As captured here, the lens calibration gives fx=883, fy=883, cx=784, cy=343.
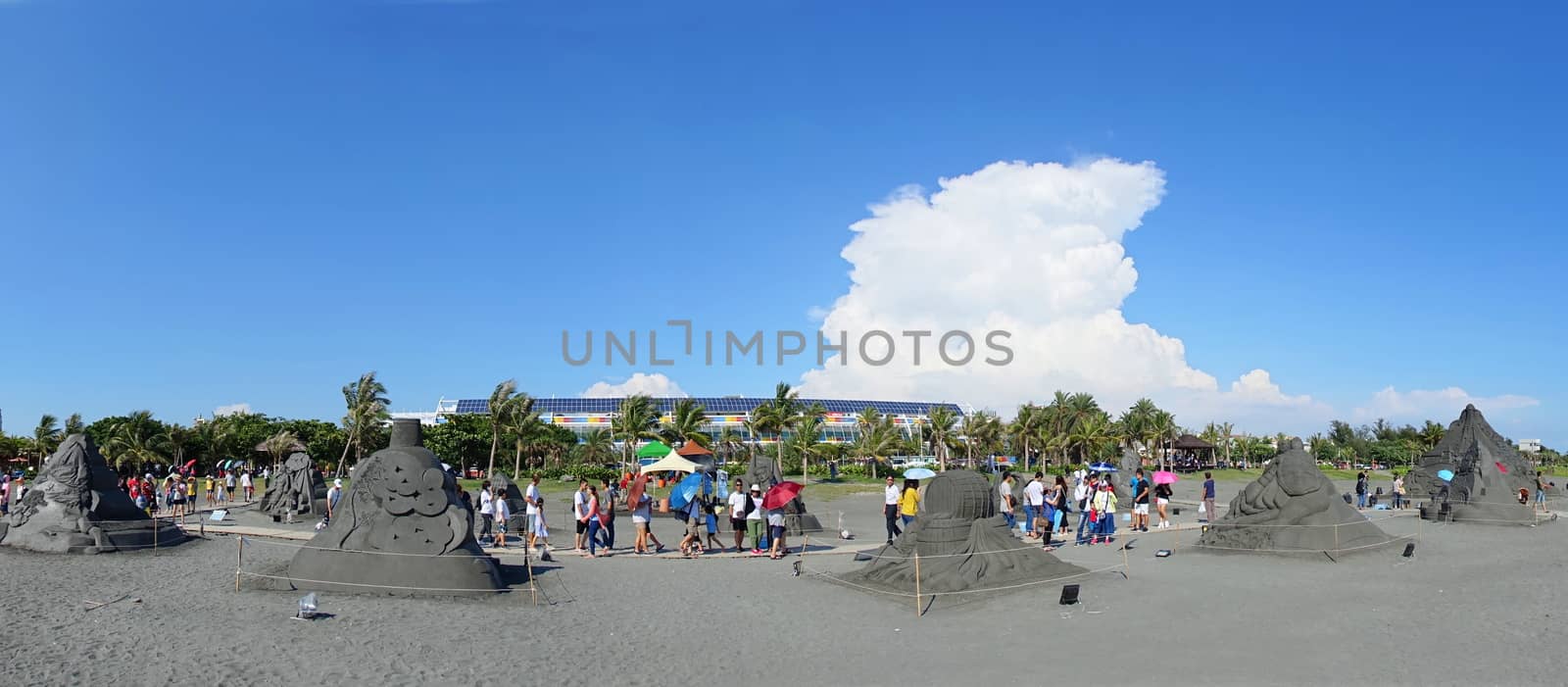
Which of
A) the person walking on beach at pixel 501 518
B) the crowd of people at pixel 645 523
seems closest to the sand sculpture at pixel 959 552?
the crowd of people at pixel 645 523

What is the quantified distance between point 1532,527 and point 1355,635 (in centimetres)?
1640

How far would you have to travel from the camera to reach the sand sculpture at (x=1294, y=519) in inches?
633

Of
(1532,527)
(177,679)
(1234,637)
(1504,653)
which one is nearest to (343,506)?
(177,679)

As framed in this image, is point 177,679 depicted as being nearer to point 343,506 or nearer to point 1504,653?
point 343,506

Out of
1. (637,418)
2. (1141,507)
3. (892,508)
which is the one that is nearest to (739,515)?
(892,508)

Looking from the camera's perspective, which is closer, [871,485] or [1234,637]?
[1234,637]

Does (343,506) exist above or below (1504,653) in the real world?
above

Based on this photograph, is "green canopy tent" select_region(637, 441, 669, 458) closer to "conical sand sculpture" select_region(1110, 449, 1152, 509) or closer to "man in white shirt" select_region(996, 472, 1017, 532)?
"conical sand sculpture" select_region(1110, 449, 1152, 509)

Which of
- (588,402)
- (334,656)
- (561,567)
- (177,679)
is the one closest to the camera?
(177,679)

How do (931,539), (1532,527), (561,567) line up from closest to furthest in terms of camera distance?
(931,539) < (561,567) < (1532,527)

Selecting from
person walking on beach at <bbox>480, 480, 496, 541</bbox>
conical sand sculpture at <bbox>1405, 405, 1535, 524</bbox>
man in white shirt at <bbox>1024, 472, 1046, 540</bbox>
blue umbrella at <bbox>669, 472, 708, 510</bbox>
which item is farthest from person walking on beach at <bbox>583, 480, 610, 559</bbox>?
conical sand sculpture at <bbox>1405, 405, 1535, 524</bbox>

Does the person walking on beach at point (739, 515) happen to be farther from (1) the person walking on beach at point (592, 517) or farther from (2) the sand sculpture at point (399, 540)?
(2) the sand sculpture at point (399, 540)

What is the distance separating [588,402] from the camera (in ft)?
305

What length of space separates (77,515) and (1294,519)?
22625 millimetres
